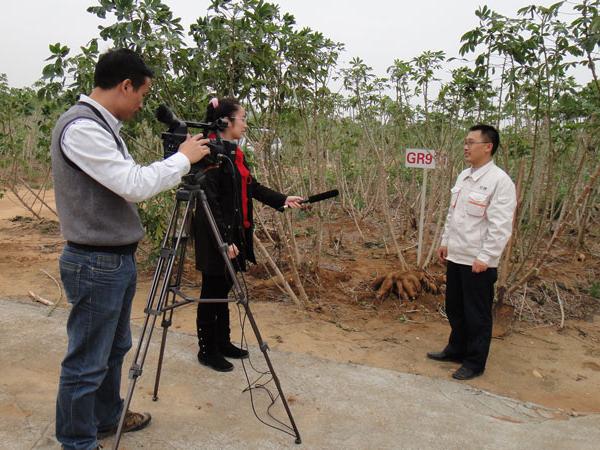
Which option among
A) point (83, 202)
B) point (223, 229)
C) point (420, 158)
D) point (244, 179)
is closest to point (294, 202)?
point (244, 179)

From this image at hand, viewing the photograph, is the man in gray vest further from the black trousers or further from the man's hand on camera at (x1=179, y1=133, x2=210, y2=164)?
the black trousers

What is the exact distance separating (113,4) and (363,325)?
3.55m

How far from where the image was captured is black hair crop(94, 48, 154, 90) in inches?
87.8

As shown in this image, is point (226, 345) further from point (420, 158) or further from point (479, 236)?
point (420, 158)

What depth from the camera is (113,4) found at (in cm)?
403

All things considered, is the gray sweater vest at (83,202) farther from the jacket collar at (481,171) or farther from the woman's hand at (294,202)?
the jacket collar at (481,171)

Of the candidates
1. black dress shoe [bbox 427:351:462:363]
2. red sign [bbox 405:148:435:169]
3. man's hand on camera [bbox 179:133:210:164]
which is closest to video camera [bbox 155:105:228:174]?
man's hand on camera [bbox 179:133:210:164]

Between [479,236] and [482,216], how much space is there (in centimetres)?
15

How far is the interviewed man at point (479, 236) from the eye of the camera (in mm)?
3689

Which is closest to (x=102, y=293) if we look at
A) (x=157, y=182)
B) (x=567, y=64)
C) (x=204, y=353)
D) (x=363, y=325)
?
(x=157, y=182)

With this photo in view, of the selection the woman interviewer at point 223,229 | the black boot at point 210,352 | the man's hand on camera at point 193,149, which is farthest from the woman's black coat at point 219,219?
the man's hand on camera at point 193,149

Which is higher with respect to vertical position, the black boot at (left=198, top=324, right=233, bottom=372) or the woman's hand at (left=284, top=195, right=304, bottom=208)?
the woman's hand at (left=284, top=195, right=304, bottom=208)

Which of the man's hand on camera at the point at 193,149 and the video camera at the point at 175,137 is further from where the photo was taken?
the video camera at the point at 175,137

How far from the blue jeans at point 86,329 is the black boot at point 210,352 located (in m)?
1.37
